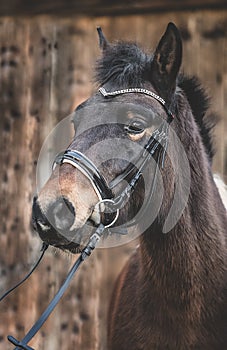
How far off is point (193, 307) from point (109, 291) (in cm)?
186

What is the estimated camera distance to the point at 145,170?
2621mm

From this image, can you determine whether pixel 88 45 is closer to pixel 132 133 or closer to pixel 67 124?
pixel 67 124

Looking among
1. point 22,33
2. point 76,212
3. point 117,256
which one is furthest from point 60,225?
point 22,33

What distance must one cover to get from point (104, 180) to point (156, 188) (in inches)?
14.1

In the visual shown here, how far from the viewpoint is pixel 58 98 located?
4.81 meters

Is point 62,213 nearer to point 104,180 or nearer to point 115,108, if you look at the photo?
point 104,180

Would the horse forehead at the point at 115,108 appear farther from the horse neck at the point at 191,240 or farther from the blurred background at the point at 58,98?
the blurred background at the point at 58,98

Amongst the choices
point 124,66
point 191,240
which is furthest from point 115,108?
point 191,240

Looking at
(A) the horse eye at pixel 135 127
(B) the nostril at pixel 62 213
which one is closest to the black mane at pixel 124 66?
(A) the horse eye at pixel 135 127

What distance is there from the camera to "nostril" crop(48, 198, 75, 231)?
2.28 metres

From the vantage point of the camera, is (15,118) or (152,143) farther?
(15,118)

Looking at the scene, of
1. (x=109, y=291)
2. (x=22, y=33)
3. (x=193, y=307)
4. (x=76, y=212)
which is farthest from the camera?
(x=22, y=33)

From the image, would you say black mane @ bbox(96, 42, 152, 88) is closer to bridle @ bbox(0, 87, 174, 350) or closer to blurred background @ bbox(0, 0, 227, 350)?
bridle @ bbox(0, 87, 174, 350)

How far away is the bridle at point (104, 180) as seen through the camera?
2.37 meters
